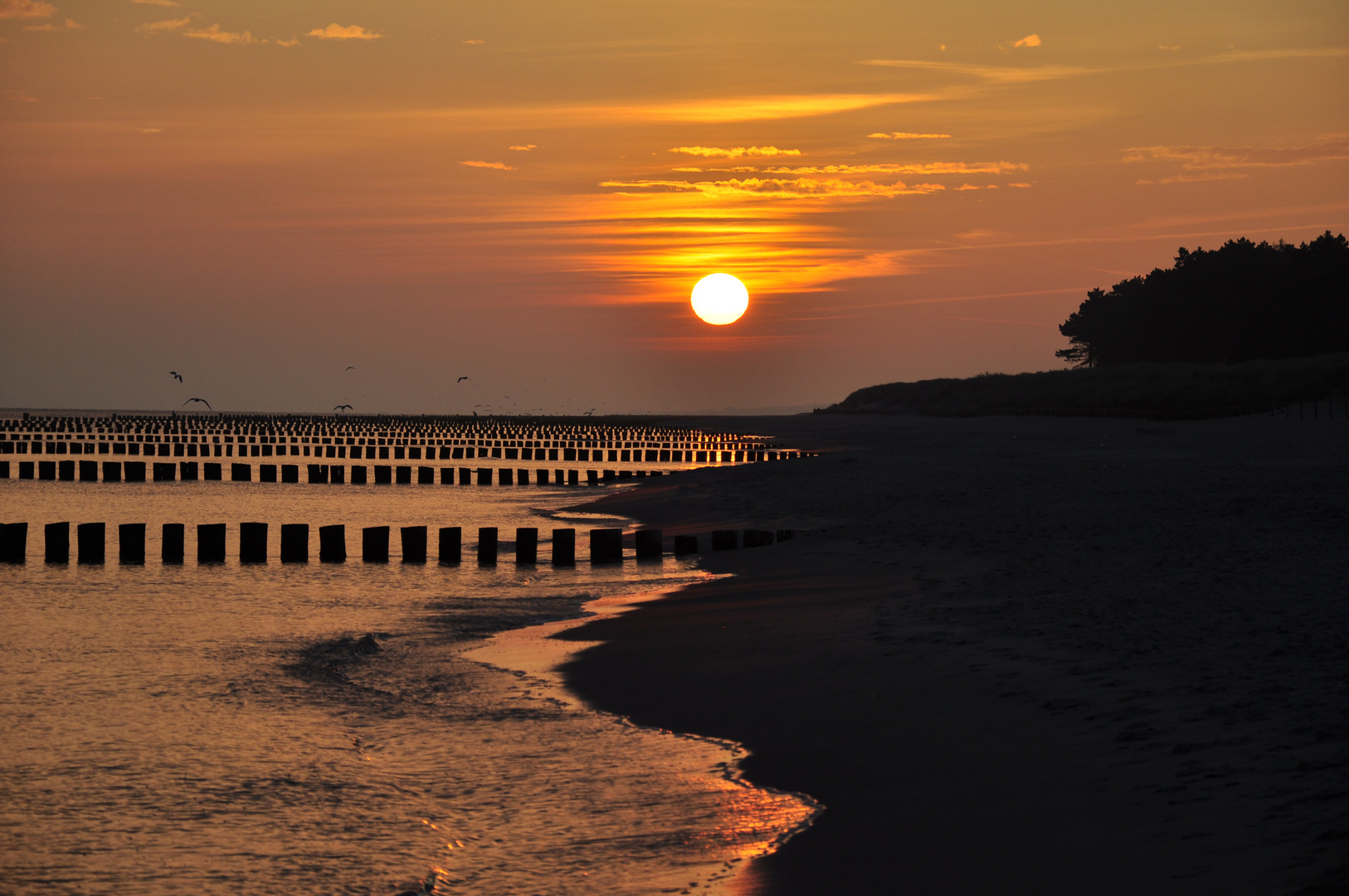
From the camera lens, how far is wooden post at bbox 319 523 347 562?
20.8 m

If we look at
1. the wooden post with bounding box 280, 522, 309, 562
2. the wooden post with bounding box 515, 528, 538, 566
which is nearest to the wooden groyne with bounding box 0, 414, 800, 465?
the wooden post with bounding box 515, 528, 538, 566

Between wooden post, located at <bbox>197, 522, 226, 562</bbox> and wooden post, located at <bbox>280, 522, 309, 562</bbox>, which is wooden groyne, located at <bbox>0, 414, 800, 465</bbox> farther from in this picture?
wooden post, located at <bbox>197, 522, 226, 562</bbox>

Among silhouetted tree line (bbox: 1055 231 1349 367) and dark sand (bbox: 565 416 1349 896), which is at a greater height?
silhouetted tree line (bbox: 1055 231 1349 367)

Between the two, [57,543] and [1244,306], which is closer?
[57,543]

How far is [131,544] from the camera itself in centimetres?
2056

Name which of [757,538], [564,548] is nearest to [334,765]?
[757,538]

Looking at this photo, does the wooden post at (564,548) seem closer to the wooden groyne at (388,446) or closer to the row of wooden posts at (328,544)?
the row of wooden posts at (328,544)

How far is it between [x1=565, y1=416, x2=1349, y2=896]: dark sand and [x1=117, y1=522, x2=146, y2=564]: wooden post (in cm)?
987

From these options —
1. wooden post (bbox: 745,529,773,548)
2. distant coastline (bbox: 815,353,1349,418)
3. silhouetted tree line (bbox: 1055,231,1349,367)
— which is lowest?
wooden post (bbox: 745,529,773,548)

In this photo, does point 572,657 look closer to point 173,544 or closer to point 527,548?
point 527,548

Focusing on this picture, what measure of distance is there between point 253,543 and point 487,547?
4.19 meters

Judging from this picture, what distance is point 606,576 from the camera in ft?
60.2

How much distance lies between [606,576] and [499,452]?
52.7 m

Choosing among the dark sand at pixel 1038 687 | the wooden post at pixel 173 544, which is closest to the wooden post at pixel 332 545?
the wooden post at pixel 173 544
